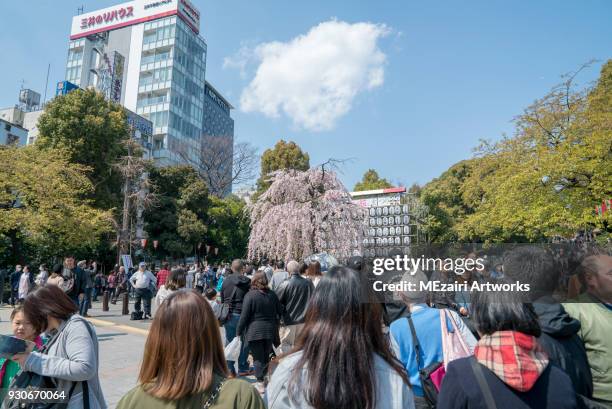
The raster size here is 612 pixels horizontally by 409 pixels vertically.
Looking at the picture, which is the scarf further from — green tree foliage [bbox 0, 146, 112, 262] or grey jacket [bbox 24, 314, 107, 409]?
green tree foliage [bbox 0, 146, 112, 262]

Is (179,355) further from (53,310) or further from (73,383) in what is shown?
(53,310)

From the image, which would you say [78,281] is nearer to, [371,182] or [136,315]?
[136,315]

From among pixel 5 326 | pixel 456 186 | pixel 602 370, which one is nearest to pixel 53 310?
pixel 602 370

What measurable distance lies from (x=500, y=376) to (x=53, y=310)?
2707 mm

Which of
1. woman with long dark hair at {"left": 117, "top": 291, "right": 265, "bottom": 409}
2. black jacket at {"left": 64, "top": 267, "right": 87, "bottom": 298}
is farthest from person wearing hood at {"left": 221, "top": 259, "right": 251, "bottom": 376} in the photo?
woman with long dark hair at {"left": 117, "top": 291, "right": 265, "bottom": 409}

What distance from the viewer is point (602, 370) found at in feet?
8.57

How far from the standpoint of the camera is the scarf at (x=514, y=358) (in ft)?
5.77

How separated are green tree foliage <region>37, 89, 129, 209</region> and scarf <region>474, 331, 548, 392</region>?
2674cm

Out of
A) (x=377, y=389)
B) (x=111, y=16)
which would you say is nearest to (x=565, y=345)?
(x=377, y=389)

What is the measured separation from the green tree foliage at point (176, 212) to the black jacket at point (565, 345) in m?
30.2

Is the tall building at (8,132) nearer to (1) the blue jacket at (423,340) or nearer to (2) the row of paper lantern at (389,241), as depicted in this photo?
(2) the row of paper lantern at (389,241)

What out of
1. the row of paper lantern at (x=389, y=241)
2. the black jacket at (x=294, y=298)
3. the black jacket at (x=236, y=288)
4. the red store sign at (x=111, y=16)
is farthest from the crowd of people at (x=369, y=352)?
the red store sign at (x=111, y=16)

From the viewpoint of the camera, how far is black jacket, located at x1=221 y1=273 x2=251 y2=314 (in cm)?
713

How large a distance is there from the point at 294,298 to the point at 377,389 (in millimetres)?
5252
